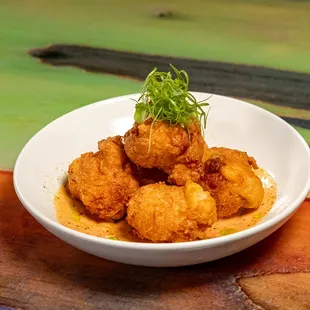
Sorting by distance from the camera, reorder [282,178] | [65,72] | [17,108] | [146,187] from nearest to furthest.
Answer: [146,187] < [282,178] < [17,108] < [65,72]

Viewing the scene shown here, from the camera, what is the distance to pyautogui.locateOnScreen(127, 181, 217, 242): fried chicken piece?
1344mm

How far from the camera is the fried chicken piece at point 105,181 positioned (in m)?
1.51

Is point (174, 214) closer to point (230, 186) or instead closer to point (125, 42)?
point (230, 186)

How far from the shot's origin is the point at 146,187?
1.42 metres

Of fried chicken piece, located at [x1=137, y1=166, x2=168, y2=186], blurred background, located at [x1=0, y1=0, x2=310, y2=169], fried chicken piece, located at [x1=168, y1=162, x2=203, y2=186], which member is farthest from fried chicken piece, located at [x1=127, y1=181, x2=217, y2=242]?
blurred background, located at [x1=0, y1=0, x2=310, y2=169]

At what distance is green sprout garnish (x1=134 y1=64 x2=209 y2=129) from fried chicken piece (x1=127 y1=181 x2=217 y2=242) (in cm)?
20

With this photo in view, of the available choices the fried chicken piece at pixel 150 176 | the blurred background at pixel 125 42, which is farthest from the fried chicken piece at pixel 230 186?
the blurred background at pixel 125 42

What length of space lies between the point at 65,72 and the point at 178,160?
120 cm

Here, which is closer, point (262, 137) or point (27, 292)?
point (27, 292)

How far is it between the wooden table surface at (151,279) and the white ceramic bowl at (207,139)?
0.24 feet

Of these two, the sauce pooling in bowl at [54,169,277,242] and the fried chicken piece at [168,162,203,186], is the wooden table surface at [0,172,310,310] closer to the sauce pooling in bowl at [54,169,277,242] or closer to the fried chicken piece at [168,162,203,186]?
the sauce pooling in bowl at [54,169,277,242]

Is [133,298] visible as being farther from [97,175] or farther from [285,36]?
[285,36]

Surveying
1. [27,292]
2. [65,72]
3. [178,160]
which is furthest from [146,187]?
[65,72]

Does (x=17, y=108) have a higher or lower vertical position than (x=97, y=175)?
lower
